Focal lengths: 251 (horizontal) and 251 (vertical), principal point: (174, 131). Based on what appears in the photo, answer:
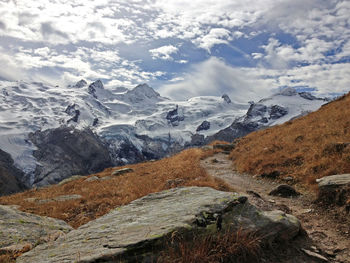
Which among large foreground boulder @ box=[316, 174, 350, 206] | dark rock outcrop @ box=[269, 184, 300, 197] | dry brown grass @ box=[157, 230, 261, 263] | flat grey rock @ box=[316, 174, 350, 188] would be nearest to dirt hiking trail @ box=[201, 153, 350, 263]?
dark rock outcrop @ box=[269, 184, 300, 197]

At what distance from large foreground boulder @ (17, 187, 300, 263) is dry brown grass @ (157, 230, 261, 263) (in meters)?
0.23

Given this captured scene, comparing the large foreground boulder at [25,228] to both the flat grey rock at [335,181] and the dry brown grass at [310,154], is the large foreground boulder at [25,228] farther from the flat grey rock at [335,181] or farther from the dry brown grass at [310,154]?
the dry brown grass at [310,154]

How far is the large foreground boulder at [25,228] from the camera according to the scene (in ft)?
22.7

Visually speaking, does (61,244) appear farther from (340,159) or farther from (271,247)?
(340,159)

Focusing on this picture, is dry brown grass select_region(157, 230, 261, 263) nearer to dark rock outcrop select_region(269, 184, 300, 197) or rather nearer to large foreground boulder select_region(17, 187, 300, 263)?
large foreground boulder select_region(17, 187, 300, 263)

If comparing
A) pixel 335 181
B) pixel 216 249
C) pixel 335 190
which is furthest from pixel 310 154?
pixel 216 249

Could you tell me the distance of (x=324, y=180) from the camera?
9875 mm

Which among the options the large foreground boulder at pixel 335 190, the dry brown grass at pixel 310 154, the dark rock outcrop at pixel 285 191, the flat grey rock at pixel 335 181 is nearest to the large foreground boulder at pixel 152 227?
the large foreground boulder at pixel 335 190

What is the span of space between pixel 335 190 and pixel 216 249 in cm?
615

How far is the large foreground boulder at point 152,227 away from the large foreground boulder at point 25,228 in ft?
3.54

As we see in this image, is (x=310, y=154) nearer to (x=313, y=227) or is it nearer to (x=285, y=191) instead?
(x=285, y=191)

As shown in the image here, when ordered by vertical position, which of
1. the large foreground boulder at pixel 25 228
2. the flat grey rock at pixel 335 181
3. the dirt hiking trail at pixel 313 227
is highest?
the flat grey rock at pixel 335 181

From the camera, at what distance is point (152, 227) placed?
5.94 meters

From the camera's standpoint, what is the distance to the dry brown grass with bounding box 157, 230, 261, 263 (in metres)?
5.13
